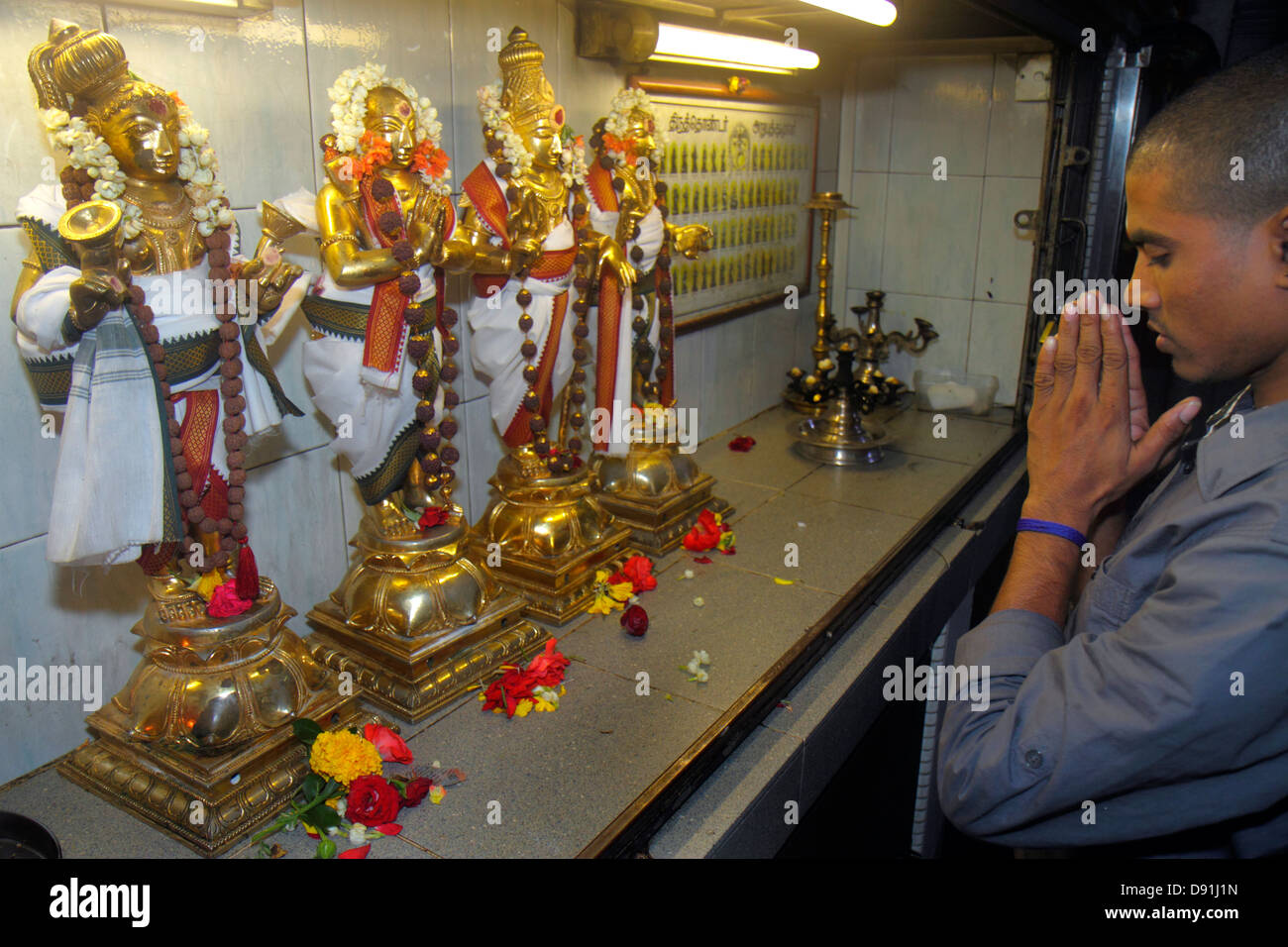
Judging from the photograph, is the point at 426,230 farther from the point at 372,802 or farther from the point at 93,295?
the point at 372,802

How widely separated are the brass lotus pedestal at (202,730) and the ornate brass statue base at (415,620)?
203 mm

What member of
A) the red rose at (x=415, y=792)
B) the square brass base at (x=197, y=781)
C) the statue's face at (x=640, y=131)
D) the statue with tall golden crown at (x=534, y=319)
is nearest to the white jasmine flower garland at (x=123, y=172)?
the statue with tall golden crown at (x=534, y=319)

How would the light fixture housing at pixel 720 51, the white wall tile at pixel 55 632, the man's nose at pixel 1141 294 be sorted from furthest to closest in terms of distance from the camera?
the light fixture housing at pixel 720 51
the white wall tile at pixel 55 632
the man's nose at pixel 1141 294

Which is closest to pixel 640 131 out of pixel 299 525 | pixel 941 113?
pixel 299 525

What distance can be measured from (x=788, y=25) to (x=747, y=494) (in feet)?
4.94

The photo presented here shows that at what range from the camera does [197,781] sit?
1419 millimetres

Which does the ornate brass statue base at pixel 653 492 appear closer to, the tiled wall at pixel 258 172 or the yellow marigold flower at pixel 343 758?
the tiled wall at pixel 258 172

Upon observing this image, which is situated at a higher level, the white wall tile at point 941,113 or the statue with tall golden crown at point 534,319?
the white wall tile at point 941,113

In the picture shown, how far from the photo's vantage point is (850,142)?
3908 millimetres

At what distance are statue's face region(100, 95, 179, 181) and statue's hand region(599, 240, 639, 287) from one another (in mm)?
1002

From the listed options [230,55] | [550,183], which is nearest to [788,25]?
[550,183]

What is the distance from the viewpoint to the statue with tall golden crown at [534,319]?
1.91m

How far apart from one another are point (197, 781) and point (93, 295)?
0.72 metres

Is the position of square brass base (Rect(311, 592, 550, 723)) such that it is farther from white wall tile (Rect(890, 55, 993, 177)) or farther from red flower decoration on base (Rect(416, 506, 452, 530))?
white wall tile (Rect(890, 55, 993, 177))
